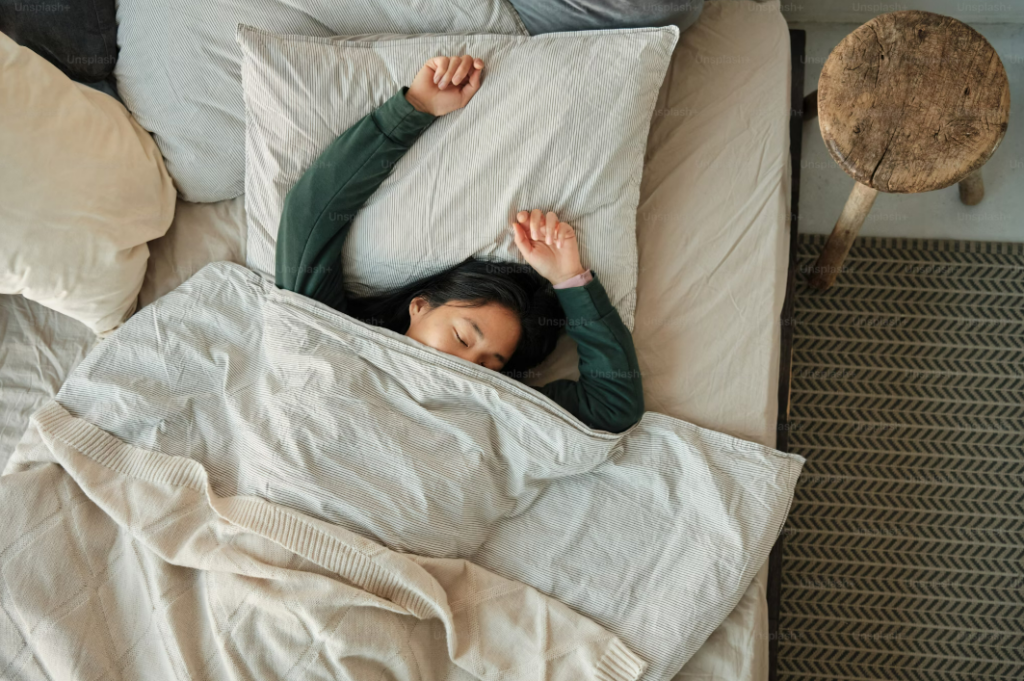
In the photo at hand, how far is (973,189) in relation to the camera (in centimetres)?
171

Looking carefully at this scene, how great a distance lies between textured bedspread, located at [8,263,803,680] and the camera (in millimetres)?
1143

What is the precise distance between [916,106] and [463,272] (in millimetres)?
886

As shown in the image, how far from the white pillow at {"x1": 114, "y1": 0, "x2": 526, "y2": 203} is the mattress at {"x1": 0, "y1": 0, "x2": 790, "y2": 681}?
18 cm

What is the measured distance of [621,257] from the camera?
1.26m

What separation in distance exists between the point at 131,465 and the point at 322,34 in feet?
Answer: 2.86

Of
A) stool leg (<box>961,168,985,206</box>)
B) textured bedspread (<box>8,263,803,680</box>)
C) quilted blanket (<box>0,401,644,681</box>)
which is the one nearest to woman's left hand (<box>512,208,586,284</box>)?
textured bedspread (<box>8,263,803,680</box>)

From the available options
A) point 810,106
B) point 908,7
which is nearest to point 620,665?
point 810,106

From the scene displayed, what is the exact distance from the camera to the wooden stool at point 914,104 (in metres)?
1.25

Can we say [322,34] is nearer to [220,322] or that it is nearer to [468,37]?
[468,37]

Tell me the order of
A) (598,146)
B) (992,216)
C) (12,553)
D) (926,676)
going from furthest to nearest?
1. (992,216)
2. (926,676)
3. (598,146)
4. (12,553)

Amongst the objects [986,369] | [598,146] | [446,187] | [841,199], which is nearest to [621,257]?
[598,146]

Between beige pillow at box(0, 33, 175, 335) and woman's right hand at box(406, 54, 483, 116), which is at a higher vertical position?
woman's right hand at box(406, 54, 483, 116)

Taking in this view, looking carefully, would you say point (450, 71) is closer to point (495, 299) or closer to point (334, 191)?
point (334, 191)

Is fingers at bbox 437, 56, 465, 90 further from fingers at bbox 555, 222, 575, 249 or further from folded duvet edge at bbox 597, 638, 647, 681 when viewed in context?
folded duvet edge at bbox 597, 638, 647, 681
